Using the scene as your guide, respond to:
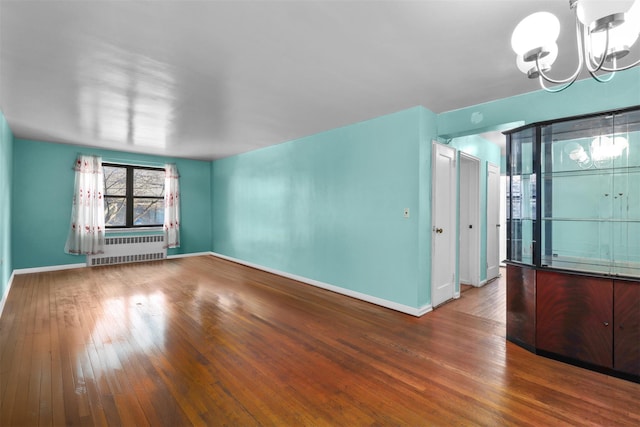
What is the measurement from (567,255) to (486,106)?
1.77 meters

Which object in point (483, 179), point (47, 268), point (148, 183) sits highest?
point (148, 183)

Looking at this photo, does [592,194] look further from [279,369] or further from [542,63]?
[279,369]

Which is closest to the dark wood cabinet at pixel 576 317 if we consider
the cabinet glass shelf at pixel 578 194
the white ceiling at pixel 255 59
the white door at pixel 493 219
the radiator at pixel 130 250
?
the cabinet glass shelf at pixel 578 194

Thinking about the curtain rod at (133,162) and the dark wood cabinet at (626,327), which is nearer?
the dark wood cabinet at (626,327)

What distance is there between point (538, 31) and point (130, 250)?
751 cm

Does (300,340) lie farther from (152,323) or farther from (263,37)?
(263,37)

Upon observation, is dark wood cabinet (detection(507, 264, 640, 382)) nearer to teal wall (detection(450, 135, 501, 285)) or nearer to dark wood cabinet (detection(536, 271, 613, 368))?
dark wood cabinet (detection(536, 271, 613, 368))

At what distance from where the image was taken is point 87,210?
6020 mm

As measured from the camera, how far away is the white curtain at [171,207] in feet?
23.2

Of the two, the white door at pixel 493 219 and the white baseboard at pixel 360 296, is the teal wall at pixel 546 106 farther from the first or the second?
the white baseboard at pixel 360 296

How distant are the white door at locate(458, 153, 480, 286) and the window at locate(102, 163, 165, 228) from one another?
21.3 ft

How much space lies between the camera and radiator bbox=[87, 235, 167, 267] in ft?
20.7

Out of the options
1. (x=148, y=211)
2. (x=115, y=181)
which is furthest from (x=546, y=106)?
(x=115, y=181)

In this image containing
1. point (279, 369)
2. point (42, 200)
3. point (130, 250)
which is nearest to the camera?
point (279, 369)
